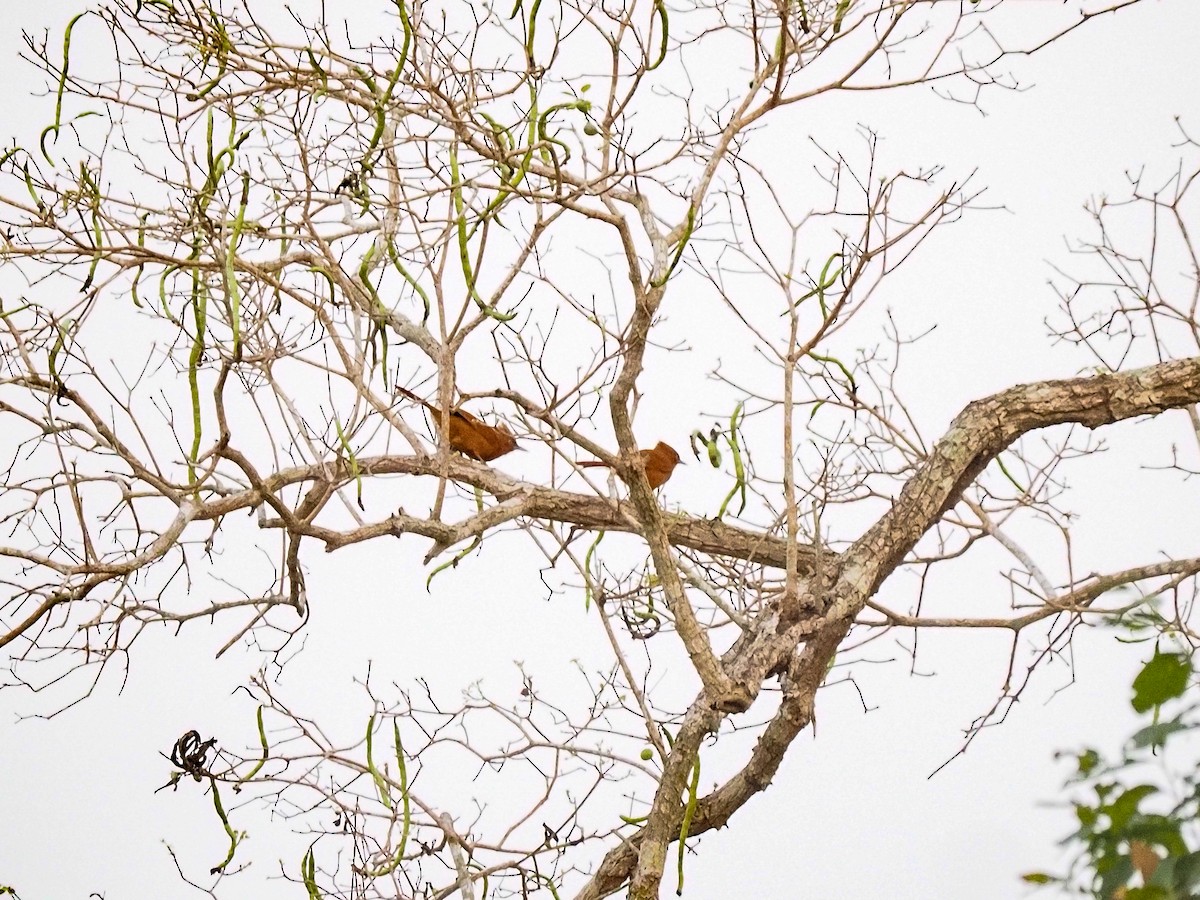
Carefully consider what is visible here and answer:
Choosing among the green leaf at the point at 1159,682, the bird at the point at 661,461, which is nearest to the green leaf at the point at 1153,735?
the green leaf at the point at 1159,682

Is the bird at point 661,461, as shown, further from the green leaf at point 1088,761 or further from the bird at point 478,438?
the green leaf at point 1088,761

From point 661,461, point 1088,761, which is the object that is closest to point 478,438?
point 661,461

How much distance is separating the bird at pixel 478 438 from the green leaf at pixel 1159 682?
1.76 metres

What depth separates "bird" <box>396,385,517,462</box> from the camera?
2371 millimetres

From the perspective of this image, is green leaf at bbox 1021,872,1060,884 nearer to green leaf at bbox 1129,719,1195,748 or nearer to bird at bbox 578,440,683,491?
green leaf at bbox 1129,719,1195,748

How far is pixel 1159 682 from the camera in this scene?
635 mm

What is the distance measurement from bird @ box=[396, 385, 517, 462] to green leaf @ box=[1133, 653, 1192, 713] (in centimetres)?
176

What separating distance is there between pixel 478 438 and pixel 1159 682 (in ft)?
6.03

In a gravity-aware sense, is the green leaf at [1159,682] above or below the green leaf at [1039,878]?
above

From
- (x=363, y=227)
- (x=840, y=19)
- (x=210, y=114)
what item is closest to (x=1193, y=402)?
(x=840, y=19)

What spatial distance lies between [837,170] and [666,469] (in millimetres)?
634

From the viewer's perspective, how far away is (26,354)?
1.95 m

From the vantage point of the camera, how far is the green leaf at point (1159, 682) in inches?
25.0

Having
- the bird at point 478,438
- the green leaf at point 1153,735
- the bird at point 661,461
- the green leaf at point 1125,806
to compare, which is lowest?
the green leaf at point 1125,806
